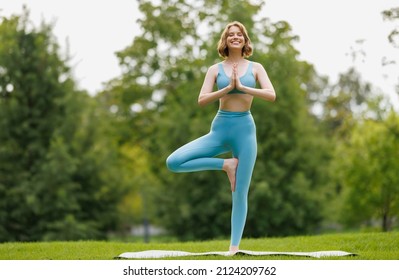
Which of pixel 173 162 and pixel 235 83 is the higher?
→ pixel 235 83

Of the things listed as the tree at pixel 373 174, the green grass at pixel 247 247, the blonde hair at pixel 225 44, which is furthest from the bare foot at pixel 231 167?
the tree at pixel 373 174

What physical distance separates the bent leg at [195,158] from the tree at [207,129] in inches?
504

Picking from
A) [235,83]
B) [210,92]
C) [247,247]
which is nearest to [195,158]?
[210,92]

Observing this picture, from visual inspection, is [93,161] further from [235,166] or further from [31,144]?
[235,166]

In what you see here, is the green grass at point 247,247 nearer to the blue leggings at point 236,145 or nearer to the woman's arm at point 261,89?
the blue leggings at point 236,145

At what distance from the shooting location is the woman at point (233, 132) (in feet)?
26.0

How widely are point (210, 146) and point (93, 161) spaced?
538 inches

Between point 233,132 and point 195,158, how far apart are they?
1.90 feet

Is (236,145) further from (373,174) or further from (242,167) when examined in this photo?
(373,174)

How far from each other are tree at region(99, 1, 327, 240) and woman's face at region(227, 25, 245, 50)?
12761 mm

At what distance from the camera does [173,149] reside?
22078 mm

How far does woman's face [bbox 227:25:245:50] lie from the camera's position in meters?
8.23

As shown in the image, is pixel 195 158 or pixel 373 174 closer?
pixel 195 158

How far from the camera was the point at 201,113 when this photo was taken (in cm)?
2216
